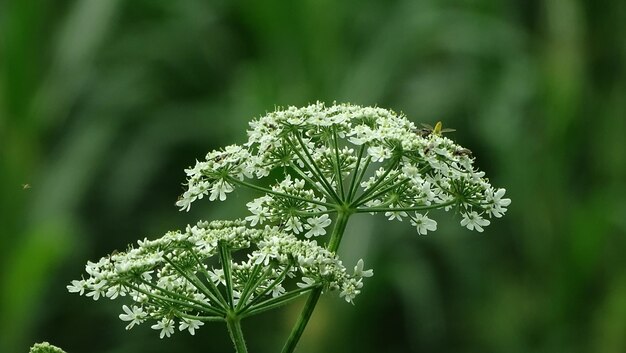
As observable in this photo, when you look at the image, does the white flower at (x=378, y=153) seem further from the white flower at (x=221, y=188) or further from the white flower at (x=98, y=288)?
the white flower at (x=98, y=288)

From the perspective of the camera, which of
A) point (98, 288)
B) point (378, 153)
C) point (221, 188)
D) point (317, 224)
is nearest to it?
point (98, 288)

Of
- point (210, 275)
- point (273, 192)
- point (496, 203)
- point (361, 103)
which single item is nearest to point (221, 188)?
point (273, 192)

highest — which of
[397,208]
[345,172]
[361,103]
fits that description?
[361,103]

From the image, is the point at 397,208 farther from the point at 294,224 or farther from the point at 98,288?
the point at 98,288

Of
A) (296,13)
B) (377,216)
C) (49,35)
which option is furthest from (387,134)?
(49,35)

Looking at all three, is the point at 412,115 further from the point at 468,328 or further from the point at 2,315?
the point at 2,315

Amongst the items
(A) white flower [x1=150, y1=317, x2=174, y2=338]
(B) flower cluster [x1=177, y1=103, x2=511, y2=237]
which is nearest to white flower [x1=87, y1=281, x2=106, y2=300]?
(A) white flower [x1=150, y1=317, x2=174, y2=338]

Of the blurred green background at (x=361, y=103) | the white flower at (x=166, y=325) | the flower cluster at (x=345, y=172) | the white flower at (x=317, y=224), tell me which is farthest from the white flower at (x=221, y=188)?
the blurred green background at (x=361, y=103)

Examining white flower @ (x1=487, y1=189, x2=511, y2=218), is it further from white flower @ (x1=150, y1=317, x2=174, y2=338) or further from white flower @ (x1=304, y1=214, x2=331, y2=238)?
white flower @ (x1=150, y1=317, x2=174, y2=338)
